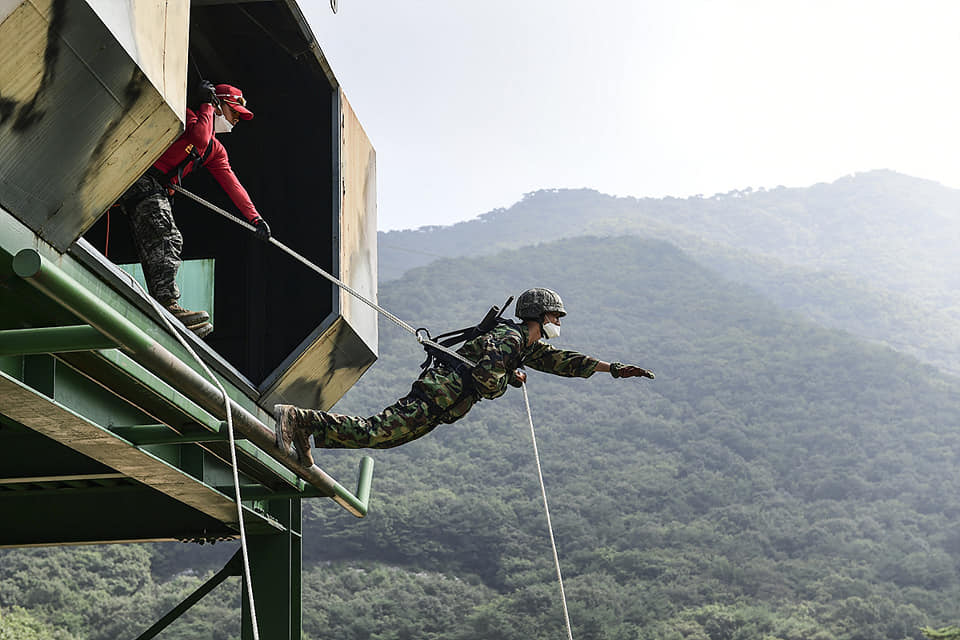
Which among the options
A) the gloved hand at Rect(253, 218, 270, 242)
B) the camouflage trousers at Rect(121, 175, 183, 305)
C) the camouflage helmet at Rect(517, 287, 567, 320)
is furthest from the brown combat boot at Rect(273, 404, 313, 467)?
the camouflage trousers at Rect(121, 175, 183, 305)

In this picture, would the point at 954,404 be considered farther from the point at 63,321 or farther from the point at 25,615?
the point at 63,321

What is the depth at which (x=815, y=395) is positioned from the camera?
117 metres

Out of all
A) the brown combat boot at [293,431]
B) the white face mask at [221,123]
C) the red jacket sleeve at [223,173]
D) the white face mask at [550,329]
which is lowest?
the brown combat boot at [293,431]

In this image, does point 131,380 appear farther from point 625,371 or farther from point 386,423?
point 625,371

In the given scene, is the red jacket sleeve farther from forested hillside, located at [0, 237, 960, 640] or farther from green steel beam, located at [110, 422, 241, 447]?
forested hillside, located at [0, 237, 960, 640]

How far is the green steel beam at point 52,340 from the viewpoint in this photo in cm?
476

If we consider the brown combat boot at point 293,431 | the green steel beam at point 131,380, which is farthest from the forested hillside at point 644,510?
the brown combat boot at point 293,431

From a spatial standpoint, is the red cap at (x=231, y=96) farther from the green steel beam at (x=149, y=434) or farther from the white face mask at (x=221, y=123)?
the green steel beam at (x=149, y=434)

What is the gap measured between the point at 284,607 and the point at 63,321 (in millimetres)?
4669

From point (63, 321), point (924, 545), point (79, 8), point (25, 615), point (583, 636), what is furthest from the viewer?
point (924, 545)

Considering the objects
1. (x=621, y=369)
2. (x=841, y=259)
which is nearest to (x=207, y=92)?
(x=621, y=369)

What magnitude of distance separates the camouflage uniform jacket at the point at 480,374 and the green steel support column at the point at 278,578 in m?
3.29

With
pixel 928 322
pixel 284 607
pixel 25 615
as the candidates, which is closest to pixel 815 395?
pixel 928 322

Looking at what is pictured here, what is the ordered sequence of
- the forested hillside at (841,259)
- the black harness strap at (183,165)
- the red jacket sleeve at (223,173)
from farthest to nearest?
the forested hillside at (841,259) < the red jacket sleeve at (223,173) < the black harness strap at (183,165)
